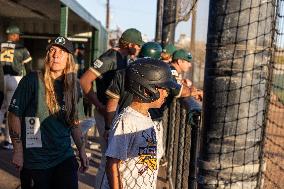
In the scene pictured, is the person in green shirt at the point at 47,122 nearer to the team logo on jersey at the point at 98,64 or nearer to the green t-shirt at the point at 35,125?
the green t-shirt at the point at 35,125

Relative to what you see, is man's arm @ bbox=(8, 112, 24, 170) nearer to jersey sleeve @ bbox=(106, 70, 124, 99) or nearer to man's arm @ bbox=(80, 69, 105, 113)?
jersey sleeve @ bbox=(106, 70, 124, 99)

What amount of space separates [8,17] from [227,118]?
46.3 ft

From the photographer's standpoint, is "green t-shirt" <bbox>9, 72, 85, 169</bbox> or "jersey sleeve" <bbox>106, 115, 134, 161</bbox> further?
"green t-shirt" <bbox>9, 72, 85, 169</bbox>

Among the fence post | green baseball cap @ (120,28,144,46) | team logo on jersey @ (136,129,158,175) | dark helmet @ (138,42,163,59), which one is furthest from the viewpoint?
Result: dark helmet @ (138,42,163,59)

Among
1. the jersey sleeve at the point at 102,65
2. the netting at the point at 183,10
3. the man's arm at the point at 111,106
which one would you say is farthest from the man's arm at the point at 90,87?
the netting at the point at 183,10

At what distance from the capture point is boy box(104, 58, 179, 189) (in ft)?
8.27

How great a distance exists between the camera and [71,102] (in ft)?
12.2

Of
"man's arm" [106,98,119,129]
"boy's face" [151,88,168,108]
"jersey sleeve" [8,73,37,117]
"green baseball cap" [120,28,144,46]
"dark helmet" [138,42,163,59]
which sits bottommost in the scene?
"man's arm" [106,98,119,129]

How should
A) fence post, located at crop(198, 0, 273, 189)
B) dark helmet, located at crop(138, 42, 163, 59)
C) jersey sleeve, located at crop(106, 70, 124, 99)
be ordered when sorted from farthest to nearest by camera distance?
dark helmet, located at crop(138, 42, 163, 59) < jersey sleeve, located at crop(106, 70, 124, 99) < fence post, located at crop(198, 0, 273, 189)

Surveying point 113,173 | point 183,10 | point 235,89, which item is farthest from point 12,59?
point 235,89

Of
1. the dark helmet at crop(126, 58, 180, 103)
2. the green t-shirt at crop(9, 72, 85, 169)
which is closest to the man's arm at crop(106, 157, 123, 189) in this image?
the dark helmet at crop(126, 58, 180, 103)

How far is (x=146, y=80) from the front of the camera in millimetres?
2582

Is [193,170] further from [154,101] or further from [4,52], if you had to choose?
[4,52]

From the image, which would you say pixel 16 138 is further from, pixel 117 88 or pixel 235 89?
pixel 235 89
